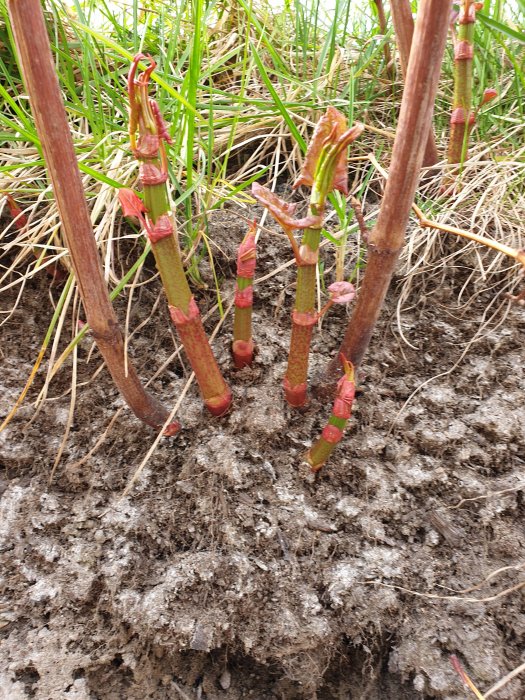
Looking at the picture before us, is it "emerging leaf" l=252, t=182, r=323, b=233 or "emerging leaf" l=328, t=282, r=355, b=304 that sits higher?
"emerging leaf" l=252, t=182, r=323, b=233

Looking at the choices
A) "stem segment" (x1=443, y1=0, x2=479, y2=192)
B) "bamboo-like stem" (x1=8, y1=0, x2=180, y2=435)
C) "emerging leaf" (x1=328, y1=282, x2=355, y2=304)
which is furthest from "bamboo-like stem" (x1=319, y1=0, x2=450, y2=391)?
"stem segment" (x1=443, y1=0, x2=479, y2=192)

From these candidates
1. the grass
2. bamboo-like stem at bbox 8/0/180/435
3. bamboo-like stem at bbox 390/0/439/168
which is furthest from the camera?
the grass

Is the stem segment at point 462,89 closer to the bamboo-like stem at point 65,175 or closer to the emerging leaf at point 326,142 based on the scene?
the emerging leaf at point 326,142

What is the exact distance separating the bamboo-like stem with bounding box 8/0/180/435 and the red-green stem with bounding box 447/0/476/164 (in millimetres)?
798

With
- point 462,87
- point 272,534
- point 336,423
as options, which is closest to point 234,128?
point 462,87

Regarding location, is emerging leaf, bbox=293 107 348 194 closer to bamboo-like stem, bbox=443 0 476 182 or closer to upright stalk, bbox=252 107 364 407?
upright stalk, bbox=252 107 364 407

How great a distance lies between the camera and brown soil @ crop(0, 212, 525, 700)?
2.90 ft

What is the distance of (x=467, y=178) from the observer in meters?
1.29

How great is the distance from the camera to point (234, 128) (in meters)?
1.10

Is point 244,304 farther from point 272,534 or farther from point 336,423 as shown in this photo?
point 272,534

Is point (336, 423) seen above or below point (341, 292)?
below

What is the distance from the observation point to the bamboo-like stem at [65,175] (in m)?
0.59

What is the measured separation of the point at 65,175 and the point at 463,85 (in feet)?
2.73

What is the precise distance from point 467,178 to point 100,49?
2.84 feet
